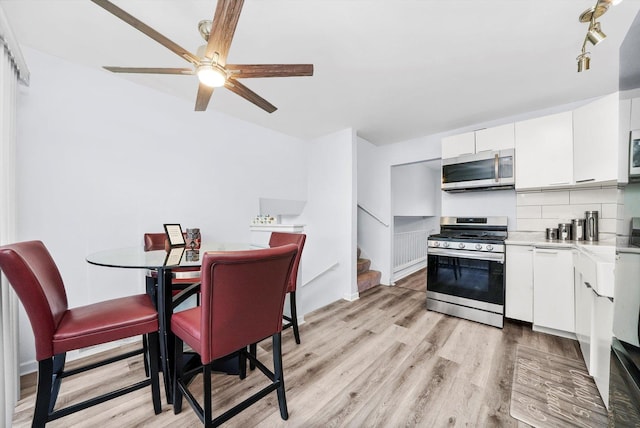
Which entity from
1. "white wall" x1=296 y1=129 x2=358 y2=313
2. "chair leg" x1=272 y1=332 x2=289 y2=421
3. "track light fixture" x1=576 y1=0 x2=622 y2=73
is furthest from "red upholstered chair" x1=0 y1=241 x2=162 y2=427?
"track light fixture" x1=576 y1=0 x2=622 y2=73

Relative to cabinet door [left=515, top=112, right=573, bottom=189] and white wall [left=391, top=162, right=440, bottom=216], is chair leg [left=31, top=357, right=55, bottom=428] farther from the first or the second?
white wall [left=391, top=162, right=440, bottom=216]

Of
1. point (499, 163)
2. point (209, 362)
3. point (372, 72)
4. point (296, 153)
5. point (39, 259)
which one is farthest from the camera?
point (296, 153)

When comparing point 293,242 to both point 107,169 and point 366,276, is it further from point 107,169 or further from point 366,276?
point 366,276

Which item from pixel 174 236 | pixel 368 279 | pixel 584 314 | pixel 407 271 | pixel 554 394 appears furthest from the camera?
pixel 407 271

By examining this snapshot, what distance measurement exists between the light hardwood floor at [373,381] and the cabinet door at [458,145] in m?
2.04

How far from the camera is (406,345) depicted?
2.16 metres

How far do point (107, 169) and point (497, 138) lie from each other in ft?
13.4

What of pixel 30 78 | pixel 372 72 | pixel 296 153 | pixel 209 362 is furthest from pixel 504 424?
pixel 30 78

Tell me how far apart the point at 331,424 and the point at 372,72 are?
2578mm

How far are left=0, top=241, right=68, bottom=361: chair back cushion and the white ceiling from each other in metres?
1.51

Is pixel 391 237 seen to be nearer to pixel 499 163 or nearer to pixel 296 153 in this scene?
pixel 499 163

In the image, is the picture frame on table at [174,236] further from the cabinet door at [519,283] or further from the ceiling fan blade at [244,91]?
the cabinet door at [519,283]

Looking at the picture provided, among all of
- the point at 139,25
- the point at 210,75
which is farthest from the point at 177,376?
the point at 139,25

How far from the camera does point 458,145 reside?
10.1 ft
